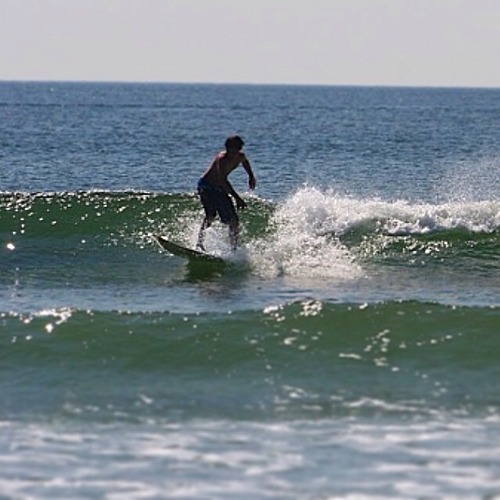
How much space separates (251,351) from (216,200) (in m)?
4.56

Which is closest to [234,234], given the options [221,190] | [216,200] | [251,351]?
[216,200]

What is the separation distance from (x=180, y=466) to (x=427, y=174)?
27.3m

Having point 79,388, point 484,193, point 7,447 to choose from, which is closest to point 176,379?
point 79,388

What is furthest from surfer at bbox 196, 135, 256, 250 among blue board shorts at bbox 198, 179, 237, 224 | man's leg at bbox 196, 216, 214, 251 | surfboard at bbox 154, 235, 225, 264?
surfboard at bbox 154, 235, 225, 264

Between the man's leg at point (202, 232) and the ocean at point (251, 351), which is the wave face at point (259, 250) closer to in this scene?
the ocean at point (251, 351)

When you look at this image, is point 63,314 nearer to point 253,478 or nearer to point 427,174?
point 253,478

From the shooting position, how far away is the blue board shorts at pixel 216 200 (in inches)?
596

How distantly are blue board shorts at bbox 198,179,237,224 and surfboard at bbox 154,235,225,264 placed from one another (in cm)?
48

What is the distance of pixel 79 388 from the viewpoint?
32.6 feet

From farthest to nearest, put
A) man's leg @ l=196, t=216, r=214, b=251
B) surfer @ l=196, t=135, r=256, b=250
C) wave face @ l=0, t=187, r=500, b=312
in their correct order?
man's leg @ l=196, t=216, r=214, b=251 → surfer @ l=196, t=135, r=256, b=250 → wave face @ l=0, t=187, r=500, b=312

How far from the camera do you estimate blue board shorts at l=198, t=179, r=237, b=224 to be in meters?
15.1

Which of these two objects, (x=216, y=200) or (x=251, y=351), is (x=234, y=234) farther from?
(x=251, y=351)

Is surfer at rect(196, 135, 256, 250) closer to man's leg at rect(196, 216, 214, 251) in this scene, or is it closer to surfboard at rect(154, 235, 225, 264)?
man's leg at rect(196, 216, 214, 251)

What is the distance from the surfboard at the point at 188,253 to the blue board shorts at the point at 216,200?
0.48 meters
